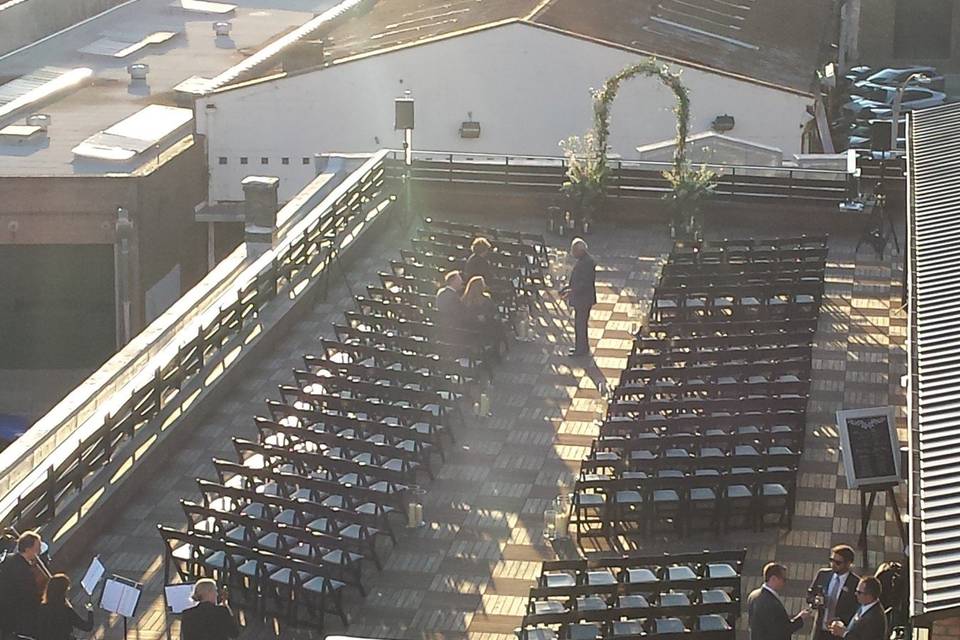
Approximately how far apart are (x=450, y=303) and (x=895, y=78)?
35481 millimetres

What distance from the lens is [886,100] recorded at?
53.2 meters

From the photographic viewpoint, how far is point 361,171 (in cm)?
2991

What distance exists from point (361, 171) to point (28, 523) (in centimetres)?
1331

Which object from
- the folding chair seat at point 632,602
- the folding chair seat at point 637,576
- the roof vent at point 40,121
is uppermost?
the folding chair seat at point 637,576

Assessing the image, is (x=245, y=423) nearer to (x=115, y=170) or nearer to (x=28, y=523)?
(x=28, y=523)

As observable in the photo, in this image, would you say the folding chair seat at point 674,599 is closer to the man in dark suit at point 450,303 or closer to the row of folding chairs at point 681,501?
the row of folding chairs at point 681,501

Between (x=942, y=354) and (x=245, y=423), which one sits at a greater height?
(x=942, y=354)

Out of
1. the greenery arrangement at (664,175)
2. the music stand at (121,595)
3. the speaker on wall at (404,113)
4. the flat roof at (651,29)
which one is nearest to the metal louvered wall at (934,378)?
the greenery arrangement at (664,175)

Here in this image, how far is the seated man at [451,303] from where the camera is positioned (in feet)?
75.0

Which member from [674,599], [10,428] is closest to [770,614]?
[674,599]

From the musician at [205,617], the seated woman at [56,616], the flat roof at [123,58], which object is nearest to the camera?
the musician at [205,617]

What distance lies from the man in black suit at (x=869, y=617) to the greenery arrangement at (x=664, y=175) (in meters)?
15.3

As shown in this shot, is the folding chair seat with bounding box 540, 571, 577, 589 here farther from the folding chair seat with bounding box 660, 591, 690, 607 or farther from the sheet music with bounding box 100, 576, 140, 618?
the sheet music with bounding box 100, 576, 140, 618

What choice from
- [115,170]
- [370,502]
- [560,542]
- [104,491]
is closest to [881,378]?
[560,542]
